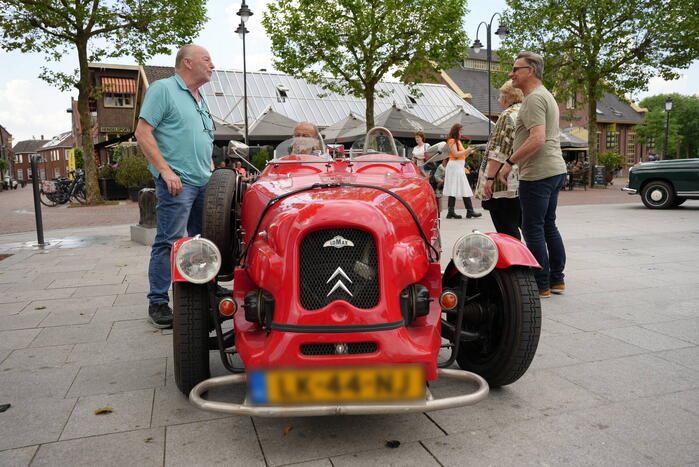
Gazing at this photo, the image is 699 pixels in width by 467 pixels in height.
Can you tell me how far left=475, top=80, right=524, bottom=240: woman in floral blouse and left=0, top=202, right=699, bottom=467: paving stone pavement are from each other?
2.71 ft

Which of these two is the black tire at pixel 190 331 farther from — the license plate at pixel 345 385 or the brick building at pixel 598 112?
the brick building at pixel 598 112

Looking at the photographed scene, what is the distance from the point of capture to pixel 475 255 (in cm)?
266

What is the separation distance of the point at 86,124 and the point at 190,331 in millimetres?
16597

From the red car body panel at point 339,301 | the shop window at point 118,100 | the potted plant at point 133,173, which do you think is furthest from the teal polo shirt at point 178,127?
the shop window at point 118,100

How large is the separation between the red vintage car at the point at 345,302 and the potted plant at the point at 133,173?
1659 centimetres

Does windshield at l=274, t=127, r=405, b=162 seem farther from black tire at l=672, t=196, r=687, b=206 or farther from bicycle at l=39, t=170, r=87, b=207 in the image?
bicycle at l=39, t=170, r=87, b=207

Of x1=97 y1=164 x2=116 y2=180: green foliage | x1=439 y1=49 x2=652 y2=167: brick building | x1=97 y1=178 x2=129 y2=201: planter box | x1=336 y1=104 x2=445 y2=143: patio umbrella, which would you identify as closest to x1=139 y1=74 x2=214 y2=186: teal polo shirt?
x1=336 y1=104 x2=445 y2=143: patio umbrella

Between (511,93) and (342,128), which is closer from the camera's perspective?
(511,93)

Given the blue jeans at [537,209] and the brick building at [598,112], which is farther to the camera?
the brick building at [598,112]

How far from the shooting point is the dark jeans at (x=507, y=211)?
4.87m

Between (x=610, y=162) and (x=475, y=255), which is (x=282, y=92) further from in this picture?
(x=475, y=255)

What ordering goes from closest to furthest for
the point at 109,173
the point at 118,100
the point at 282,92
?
1. the point at 109,173
2. the point at 282,92
3. the point at 118,100

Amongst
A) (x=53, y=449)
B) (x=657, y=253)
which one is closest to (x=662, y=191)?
(x=657, y=253)

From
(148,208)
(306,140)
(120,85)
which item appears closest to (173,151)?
(306,140)
